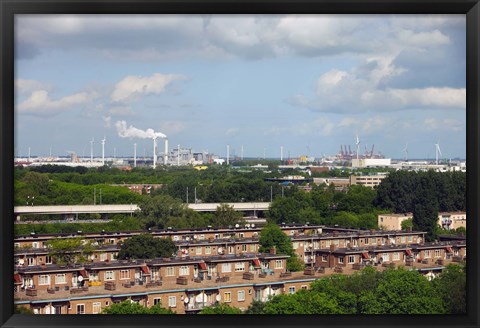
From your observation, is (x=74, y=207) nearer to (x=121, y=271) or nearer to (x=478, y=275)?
(x=121, y=271)

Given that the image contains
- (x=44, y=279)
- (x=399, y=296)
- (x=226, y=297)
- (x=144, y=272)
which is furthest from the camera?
(x=144, y=272)

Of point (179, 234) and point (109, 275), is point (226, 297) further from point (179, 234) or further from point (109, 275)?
point (179, 234)

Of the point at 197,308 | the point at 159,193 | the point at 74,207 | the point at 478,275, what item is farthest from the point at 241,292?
the point at 159,193

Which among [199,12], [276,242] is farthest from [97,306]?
[276,242]

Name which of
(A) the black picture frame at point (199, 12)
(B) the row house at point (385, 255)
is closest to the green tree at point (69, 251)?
(B) the row house at point (385, 255)

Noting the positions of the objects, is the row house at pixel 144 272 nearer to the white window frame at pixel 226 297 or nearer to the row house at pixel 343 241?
the white window frame at pixel 226 297
